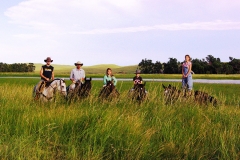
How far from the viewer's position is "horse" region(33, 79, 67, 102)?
10.4 m

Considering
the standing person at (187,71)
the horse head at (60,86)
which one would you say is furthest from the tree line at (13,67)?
the horse head at (60,86)

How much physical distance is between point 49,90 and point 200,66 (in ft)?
276

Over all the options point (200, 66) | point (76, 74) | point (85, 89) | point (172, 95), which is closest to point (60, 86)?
point (85, 89)

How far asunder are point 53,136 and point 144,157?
1806 millimetres

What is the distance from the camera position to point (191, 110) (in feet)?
27.4

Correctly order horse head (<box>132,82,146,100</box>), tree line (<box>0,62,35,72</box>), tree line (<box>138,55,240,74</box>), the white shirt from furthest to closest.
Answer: tree line (<box>0,62,35,72</box>) < tree line (<box>138,55,240,74</box>) < the white shirt < horse head (<box>132,82,146,100</box>)

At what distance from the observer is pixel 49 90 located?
10.7 meters

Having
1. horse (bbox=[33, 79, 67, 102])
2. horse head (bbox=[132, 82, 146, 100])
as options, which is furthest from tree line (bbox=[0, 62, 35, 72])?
horse head (bbox=[132, 82, 146, 100])

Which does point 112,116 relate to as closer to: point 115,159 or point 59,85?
point 115,159

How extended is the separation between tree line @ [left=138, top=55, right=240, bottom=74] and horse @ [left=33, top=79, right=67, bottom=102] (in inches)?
3229

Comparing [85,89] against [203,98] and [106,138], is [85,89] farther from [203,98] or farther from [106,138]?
[106,138]

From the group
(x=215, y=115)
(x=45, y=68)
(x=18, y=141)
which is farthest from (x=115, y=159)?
(x=45, y=68)

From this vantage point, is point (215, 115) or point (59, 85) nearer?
point (215, 115)

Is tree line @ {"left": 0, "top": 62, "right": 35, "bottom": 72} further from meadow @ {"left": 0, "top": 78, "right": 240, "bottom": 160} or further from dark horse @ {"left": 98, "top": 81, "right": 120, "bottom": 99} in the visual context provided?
meadow @ {"left": 0, "top": 78, "right": 240, "bottom": 160}
